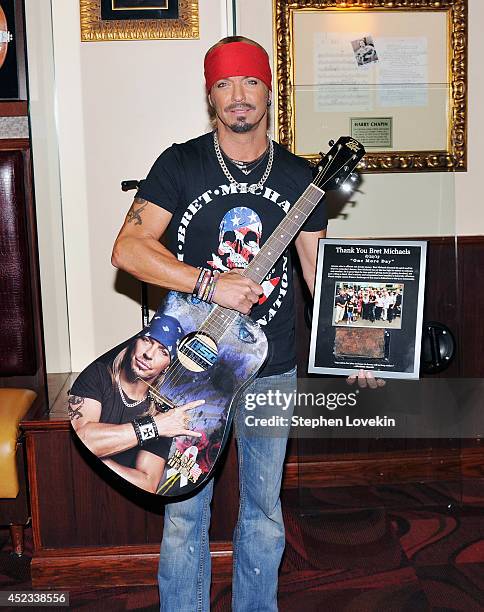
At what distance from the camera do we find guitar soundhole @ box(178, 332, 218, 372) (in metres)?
1.85

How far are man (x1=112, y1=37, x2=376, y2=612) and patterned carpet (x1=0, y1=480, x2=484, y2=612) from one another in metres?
0.50

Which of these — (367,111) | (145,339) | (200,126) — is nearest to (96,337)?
(200,126)

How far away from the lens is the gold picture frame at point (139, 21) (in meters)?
2.70

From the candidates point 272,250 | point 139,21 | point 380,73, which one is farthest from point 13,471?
point 380,73

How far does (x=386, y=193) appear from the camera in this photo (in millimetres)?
2420

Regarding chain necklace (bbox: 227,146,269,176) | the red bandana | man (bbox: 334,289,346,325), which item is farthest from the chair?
the red bandana

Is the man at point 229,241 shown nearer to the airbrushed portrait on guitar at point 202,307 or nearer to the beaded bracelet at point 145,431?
the airbrushed portrait on guitar at point 202,307

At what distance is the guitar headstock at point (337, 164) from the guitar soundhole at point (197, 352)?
0.45 meters

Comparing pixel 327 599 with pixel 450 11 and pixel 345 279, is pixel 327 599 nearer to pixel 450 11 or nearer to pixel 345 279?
pixel 345 279

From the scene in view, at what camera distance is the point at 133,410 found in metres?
1.84

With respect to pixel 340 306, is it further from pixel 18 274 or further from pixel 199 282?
pixel 18 274

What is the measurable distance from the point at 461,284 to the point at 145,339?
4.94ft

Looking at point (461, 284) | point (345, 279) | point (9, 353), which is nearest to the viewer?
point (345, 279)

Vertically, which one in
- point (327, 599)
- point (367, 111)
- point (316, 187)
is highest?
point (367, 111)
